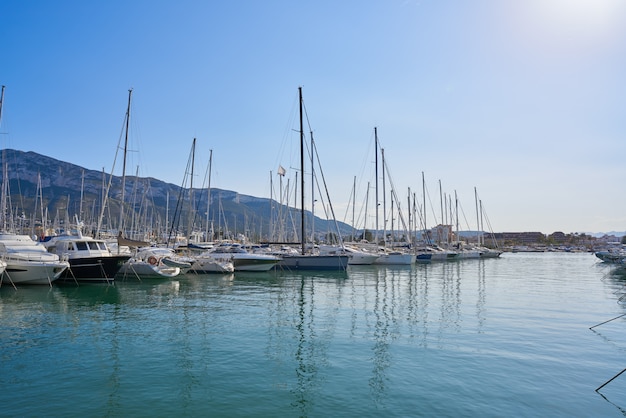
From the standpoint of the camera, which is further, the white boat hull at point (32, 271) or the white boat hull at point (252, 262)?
the white boat hull at point (252, 262)

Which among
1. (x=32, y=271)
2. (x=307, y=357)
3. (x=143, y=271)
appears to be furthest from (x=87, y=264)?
(x=307, y=357)

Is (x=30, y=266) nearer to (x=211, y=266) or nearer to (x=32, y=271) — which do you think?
(x=32, y=271)

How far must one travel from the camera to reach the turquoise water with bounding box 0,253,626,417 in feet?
31.7

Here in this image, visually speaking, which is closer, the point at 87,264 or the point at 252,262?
the point at 87,264

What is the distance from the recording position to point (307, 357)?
44.2 feet

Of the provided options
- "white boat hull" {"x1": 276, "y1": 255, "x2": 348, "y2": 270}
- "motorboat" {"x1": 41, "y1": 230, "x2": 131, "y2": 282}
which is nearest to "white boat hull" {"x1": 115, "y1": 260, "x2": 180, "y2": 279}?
"motorboat" {"x1": 41, "y1": 230, "x2": 131, "y2": 282}

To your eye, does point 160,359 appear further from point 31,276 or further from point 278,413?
point 31,276

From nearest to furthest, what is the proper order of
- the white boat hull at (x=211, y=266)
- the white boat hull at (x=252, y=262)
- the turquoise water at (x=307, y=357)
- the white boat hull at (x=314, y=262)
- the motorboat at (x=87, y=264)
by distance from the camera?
the turquoise water at (x=307, y=357) < the motorboat at (x=87, y=264) < the white boat hull at (x=211, y=266) < the white boat hull at (x=252, y=262) < the white boat hull at (x=314, y=262)

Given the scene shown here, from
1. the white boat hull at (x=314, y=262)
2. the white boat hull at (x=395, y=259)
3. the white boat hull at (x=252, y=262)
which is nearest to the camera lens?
the white boat hull at (x=252, y=262)

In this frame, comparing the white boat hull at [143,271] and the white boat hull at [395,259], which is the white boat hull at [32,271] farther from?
the white boat hull at [395,259]

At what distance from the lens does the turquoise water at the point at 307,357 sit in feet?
31.7

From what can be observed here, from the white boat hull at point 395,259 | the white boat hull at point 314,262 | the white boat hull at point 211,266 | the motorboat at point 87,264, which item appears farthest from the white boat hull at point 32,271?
the white boat hull at point 395,259

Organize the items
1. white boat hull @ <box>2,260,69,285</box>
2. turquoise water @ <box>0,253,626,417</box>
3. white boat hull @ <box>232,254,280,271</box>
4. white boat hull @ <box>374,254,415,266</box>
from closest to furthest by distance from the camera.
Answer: turquoise water @ <box>0,253,626,417</box> < white boat hull @ <box>2,260,69,285</box> < white boat hull @ <box>232,254,280,271</box> < white boat hull @ <box>374,254,415,266</box>

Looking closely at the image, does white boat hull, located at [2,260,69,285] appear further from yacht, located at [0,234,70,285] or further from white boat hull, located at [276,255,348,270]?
white boat hull, located at [276,255,348,270]
